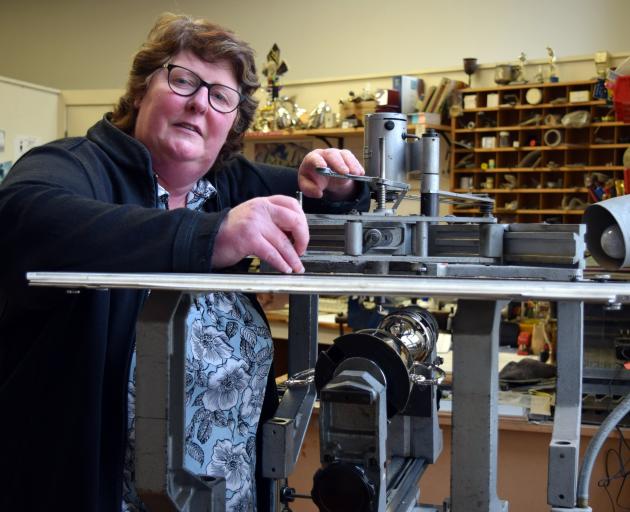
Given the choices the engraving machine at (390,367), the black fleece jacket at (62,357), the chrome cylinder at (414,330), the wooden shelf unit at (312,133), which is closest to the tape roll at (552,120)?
the wooden shelf unit at (312,133)

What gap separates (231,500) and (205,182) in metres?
0.62

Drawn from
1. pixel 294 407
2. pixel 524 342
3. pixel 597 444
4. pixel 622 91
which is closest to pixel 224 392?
pixel 294 407

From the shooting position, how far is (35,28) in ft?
27.9

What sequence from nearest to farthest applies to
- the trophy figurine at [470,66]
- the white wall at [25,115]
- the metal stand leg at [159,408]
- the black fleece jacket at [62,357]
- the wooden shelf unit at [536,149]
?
the metal stand leg at [159,408] < the black fleece jacket at [62,357] < the wooden shelf unit at [536,149] < the trophy figurine at [470,66] < the white wall at [25,115]

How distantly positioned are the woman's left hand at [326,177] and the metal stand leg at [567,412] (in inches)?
24.8

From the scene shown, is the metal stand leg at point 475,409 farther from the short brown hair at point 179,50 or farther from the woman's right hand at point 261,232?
the short brown hair at point 179,50

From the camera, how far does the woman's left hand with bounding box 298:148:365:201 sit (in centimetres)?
156

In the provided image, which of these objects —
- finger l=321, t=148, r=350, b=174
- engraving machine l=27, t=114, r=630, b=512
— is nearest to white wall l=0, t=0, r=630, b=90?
finger l=321, t=148, r=350, b=174

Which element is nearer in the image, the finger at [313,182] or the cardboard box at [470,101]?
the finger at [313,182]

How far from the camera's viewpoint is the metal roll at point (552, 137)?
513 centimetres

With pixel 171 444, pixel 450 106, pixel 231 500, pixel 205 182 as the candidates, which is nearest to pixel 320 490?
pixel 171 444

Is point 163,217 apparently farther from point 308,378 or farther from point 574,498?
point 574,498

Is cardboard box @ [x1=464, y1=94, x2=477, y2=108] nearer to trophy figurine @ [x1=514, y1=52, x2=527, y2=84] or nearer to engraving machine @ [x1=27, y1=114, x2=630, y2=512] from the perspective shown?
trophy figurine @ [x1=514, y1=52, x2=527, y2=84]

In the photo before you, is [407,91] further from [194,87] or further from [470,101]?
[194,87]
